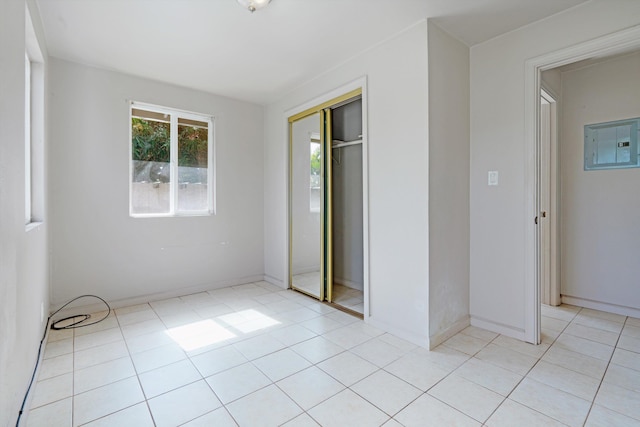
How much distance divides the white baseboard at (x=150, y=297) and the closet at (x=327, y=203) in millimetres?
761

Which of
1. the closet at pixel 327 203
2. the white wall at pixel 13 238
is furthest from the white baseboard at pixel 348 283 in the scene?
the white wall at pixel 13 238

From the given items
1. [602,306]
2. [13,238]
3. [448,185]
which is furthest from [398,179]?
[602,306]

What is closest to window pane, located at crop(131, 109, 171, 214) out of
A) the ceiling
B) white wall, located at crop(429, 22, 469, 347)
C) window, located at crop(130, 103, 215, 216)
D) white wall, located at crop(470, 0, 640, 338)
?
window, located at crop(130, 103, 215, 216)

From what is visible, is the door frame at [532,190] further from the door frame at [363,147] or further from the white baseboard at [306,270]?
the white baseboard at [306,270]

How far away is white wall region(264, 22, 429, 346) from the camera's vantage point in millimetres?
2391

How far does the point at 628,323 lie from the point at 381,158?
2.74m

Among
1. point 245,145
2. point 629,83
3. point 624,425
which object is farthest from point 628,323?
point 245,145

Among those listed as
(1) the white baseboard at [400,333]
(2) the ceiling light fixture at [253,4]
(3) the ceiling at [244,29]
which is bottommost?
(1) the white baseboard at [400,333]

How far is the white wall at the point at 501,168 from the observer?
245 cm

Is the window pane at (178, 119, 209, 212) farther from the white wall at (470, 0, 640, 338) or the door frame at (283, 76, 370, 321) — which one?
the white wall at (470, 0, 640, 338)

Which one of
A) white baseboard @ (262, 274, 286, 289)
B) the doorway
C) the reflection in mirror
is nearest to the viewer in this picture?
the doorway

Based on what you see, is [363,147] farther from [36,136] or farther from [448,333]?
[36,136]

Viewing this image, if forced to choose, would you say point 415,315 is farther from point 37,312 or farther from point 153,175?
point 153,175

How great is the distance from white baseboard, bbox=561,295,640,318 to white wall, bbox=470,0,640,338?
134 centimetres
